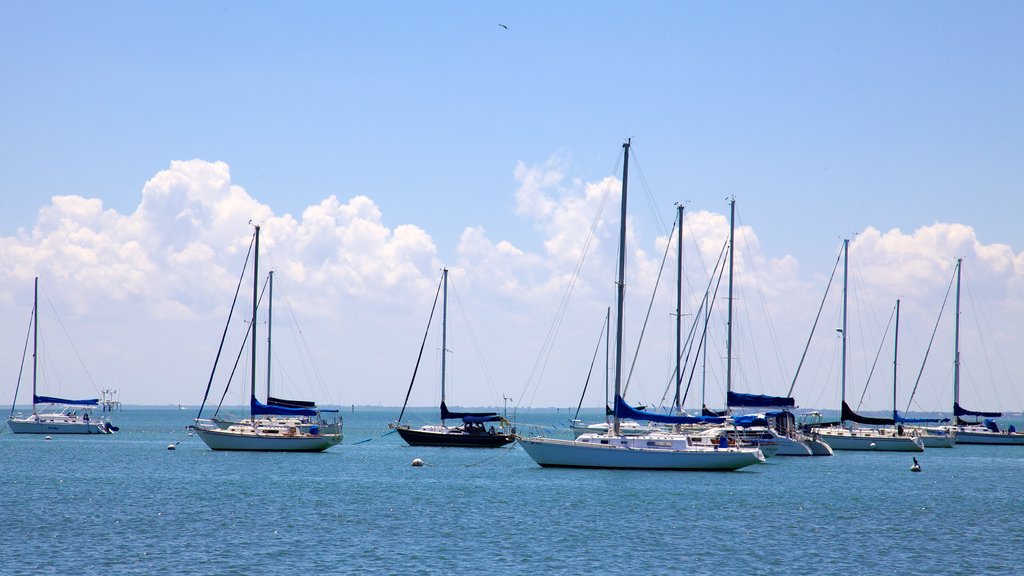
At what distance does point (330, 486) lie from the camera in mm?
56031

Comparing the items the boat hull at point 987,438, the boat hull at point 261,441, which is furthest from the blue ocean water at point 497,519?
the boat hull at point 987,438

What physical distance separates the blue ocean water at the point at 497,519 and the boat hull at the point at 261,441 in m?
5.66

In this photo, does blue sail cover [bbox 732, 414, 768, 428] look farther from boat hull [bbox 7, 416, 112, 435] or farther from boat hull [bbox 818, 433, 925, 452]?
boat hull [bbox 7, 416, 112, 435]

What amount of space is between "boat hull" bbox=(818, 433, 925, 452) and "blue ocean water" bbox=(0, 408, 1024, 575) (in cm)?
1885

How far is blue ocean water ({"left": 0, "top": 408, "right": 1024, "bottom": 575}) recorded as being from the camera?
3369cm

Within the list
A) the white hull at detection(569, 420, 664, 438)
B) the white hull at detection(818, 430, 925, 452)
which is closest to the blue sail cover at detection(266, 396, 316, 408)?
the white hull at detection(569, 420, 664, 438)

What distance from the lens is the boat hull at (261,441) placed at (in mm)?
77750

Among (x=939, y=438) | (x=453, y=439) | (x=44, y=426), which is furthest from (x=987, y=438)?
(x=44, y=426)

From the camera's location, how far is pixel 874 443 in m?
91.1

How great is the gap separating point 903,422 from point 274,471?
66.5 metres

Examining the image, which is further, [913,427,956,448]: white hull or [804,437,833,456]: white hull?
[913,427,956,448]: white hull

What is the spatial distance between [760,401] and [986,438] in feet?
130

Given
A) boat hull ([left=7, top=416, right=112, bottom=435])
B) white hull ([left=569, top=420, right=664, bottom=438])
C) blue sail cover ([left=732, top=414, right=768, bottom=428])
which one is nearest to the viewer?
white hull ([left=569, top=420, right=664, bottom=438])

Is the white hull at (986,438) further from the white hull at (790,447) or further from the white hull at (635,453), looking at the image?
the white hull at (635,453)
